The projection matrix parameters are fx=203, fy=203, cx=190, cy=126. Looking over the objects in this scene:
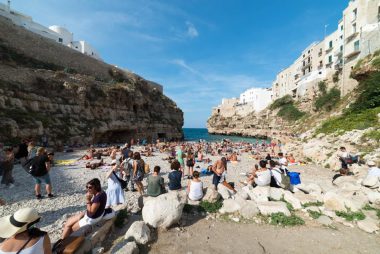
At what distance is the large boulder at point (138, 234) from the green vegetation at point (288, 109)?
52426mm

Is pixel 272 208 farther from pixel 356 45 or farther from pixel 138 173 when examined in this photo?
pixel 356 45

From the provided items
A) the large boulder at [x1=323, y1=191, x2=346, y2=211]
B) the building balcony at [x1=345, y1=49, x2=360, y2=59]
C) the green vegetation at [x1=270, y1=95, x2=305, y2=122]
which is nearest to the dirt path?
the large boulder at [x1=323, y1=191, x2=346, y2=211]

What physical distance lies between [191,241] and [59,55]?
3638 cm

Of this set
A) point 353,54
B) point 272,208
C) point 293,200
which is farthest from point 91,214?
point 353,54

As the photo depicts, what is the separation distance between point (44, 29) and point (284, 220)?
187 feet

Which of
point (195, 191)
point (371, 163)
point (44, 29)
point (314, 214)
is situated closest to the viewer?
point (314, 214)

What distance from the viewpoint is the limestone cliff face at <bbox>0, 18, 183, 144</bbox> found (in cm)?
1841

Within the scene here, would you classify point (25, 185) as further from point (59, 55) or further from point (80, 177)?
point (59, 55)

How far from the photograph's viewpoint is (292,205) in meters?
6.68

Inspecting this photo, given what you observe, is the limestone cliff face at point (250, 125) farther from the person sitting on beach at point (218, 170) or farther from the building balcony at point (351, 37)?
the person sitting on beach at point (218, 170)

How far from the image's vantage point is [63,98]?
78.4 feet

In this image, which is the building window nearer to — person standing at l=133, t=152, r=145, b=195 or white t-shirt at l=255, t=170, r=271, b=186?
white t-shirt at l=255, t=170, r=271, b=186

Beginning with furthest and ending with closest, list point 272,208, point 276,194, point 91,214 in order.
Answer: point 276,194, point 272,208, point 91,214

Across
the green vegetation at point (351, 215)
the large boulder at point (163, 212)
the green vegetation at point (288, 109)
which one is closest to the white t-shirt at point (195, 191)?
the large boulder at point (163, 212)
